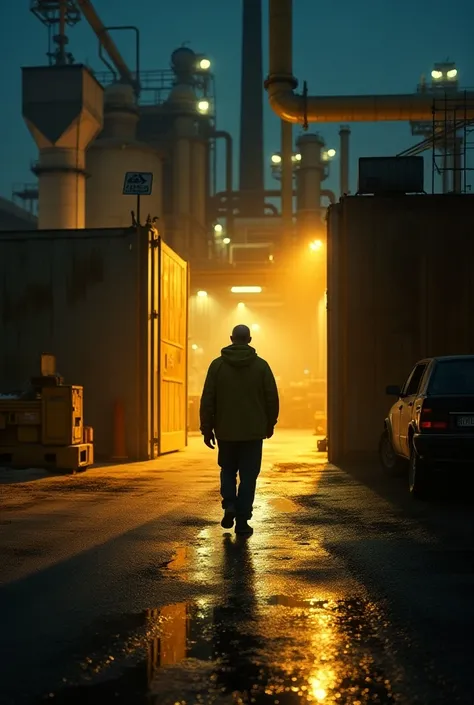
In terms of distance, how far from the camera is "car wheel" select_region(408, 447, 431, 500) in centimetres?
1070

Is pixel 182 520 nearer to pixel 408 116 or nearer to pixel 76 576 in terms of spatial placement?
pixel 76 576

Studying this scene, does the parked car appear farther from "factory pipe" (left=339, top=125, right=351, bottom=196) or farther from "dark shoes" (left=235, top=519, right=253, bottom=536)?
"factory pipe" (left=339, top=125, right=351, bottom=196)

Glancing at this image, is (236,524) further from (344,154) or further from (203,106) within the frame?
(203,106)

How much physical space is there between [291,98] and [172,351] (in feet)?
26.0

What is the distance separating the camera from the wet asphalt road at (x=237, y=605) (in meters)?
3.81

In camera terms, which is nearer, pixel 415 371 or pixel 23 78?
pixel 415 371

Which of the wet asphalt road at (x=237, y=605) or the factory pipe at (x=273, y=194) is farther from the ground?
Result: the factory pipe at (x=273, y=194)

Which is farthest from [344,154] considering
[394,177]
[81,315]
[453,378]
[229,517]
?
[229,517]

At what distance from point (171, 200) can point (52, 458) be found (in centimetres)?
3965

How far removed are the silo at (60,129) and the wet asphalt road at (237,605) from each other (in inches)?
1079

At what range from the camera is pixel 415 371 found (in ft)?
42.0

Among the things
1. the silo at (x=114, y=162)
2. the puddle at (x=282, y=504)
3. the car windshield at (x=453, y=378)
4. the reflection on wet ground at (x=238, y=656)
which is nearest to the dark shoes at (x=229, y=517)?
the puddle at (x=282, y=504)

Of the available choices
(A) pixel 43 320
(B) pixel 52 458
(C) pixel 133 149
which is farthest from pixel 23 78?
(B) pixel 52 458

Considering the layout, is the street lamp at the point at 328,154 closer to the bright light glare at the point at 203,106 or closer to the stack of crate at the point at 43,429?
the bright light glare at the point at 203,106
